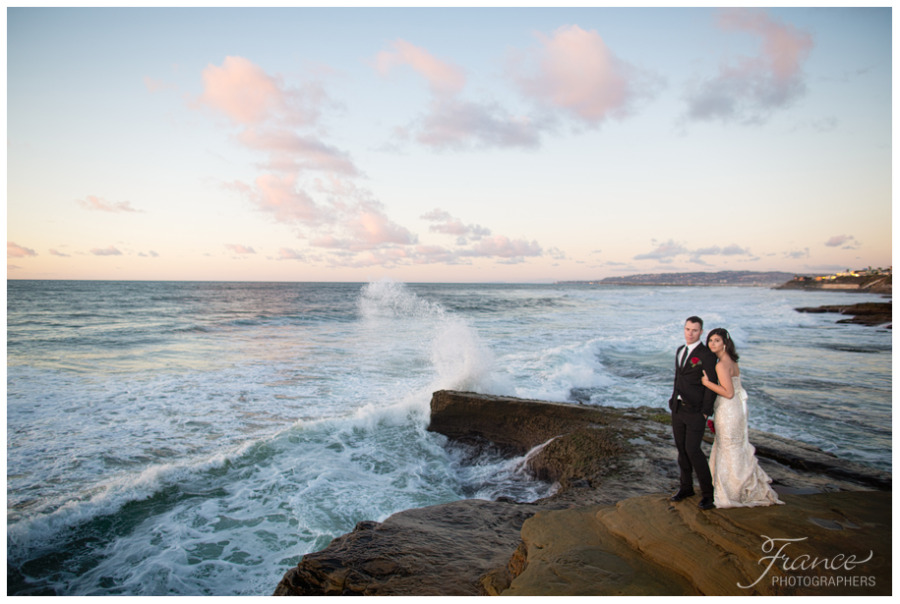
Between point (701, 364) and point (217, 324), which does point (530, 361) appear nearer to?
point (701, 364)

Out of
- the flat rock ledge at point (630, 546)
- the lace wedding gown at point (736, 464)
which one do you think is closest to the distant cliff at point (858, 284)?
the flat rock ledge at point (630, 546)

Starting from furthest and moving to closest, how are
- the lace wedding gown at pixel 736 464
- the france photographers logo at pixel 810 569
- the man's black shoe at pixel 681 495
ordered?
the man's black shoe at pixel 681 495, the lace wedding gown at pixel 736 464, the france photographers logo at pixel 810 569

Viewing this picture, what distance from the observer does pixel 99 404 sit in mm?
9688

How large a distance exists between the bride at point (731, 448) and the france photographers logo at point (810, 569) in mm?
652

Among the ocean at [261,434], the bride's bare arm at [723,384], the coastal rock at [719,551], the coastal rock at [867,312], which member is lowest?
the ocean at [261,434]

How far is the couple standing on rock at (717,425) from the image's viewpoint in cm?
370

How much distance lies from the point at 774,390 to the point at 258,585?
12930mm

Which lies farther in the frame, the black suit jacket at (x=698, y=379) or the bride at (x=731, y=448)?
the black suit jacket at (x=698, y=379)

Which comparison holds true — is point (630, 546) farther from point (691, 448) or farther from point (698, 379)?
point (698, 379)

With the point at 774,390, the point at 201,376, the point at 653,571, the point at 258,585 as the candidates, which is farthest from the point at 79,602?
the point at 774,390

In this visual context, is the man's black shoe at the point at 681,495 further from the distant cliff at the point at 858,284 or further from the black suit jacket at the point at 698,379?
the distant cliff at the point at 858,284

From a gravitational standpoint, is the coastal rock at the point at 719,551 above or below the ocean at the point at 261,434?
above

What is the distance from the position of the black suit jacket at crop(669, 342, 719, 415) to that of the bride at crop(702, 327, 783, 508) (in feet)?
0.17

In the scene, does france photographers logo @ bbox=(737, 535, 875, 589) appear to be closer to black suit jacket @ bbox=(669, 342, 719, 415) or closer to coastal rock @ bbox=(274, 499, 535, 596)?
black suit jacket @ bbox=(669, 342, 719, 415)
